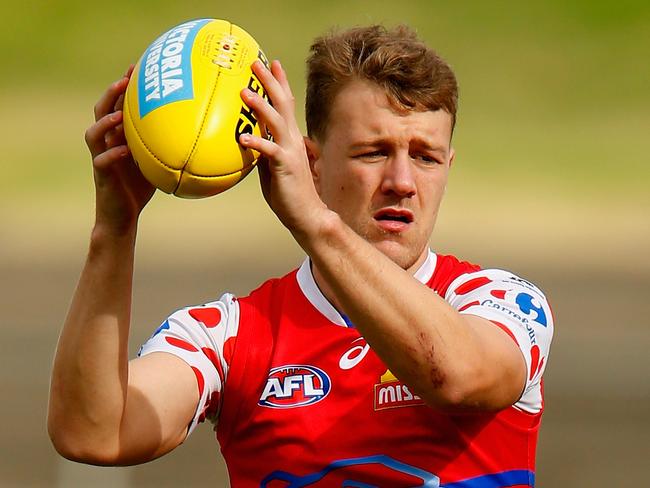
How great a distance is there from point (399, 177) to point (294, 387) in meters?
0.71

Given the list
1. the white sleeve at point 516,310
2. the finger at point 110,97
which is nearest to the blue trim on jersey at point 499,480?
the white sleeve at point 516,310

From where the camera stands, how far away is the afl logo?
3719 mm

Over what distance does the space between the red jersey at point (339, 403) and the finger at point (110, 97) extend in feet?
2.51

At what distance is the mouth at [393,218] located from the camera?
3.78 m

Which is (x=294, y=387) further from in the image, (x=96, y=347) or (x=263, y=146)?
(x=263, y=146)

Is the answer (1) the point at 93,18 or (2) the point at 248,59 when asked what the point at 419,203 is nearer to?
(2) the point at 248,59

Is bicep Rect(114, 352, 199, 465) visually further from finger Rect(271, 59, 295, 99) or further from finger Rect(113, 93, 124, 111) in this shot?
finger Rect(271, 59, 295, 99)

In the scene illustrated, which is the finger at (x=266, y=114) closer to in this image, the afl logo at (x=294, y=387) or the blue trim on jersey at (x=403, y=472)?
the afl logo at (x=294, y=387)

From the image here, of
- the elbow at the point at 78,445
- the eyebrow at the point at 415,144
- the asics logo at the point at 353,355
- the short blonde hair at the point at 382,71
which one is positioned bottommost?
the elbow at the point at 78,445

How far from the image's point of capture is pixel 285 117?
3039mm

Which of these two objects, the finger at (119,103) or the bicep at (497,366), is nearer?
the bicep at (497,366)

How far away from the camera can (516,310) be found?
11.7 feet

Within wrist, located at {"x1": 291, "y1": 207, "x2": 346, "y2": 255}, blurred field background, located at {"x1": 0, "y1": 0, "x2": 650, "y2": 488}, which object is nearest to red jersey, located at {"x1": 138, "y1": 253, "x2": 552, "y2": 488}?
wrist, located at {"x1": 291, "y1": 207, "x2": 346, "y2": 255}

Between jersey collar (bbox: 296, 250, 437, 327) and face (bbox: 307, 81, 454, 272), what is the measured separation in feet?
0.11
